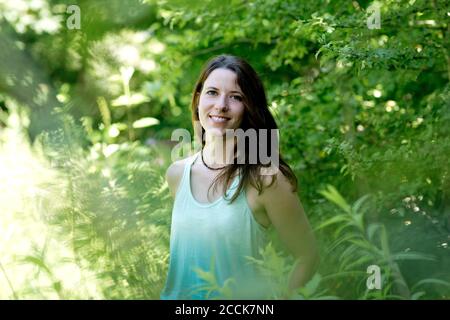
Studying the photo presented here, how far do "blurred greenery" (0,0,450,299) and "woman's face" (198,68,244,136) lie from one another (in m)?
0.27

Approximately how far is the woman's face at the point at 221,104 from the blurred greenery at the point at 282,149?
266 mm

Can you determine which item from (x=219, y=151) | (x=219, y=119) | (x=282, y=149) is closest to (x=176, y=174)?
(x=219, y=151)

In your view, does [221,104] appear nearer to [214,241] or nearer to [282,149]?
[214,241]

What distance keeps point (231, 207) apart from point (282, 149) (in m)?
1.49

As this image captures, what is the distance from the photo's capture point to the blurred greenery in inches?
79.5

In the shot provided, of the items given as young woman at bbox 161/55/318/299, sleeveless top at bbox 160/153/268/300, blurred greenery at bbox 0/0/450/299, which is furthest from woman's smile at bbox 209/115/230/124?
blurred greenery at bbox 0/0/450/299

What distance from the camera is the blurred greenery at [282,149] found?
6.63 ft

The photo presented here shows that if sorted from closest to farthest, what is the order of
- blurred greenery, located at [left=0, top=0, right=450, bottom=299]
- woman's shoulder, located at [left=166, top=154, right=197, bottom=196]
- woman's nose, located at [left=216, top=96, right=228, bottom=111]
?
blurred greenery, located at [left=0, top=0, right=450, bottom=299] < woman's nose, located at [left=216, top=96, right=228, bottom=111] < woman's shoulder, located at [left=166, top=154, right=197, bottom=196]

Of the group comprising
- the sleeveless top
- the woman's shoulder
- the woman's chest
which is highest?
the woman's shoulder

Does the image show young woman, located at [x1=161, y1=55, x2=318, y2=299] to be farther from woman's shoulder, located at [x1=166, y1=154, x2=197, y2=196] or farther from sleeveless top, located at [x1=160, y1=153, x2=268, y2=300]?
woman's shoulder, located at [x1=166, y1=154, x2=197, y2=196]

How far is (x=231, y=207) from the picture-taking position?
2.07 meters
